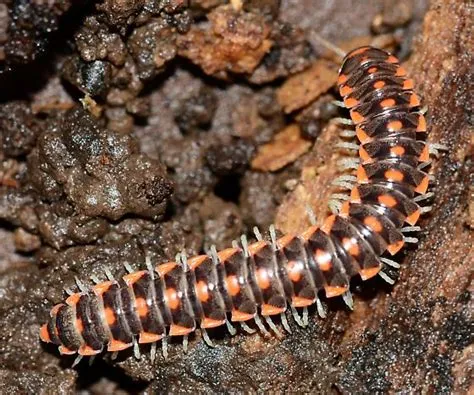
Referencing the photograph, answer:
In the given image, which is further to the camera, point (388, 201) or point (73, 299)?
point (73, 299)

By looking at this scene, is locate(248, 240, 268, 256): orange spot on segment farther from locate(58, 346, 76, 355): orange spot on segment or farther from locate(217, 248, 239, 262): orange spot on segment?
locate(58, 346, 76, 355): orange spot on segment

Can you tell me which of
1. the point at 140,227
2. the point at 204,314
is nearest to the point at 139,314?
the point at 204,314

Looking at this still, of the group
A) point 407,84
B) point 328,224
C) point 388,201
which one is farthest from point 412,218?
point 407,84

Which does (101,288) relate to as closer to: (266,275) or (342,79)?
(266,275)

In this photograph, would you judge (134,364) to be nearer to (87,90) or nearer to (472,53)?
(87,90)

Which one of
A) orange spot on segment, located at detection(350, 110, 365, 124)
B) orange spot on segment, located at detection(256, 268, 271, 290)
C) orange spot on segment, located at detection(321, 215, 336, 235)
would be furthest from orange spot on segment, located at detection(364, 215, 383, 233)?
orange spot on segment, located at detection(350, 110, 365, 124)
